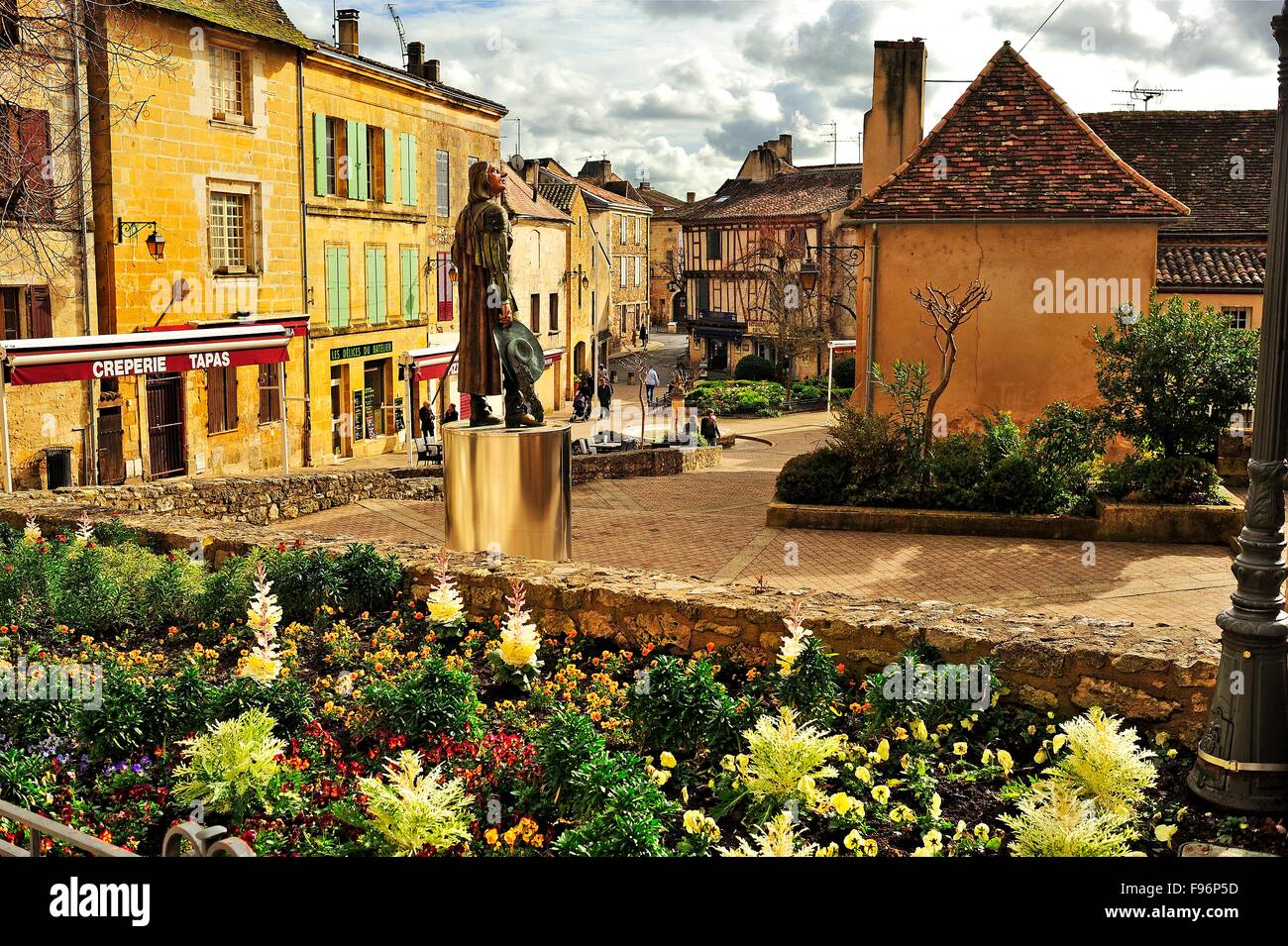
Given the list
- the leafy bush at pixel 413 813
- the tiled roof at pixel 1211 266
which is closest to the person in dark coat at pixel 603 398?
the tiled roof at pixel 1211 266

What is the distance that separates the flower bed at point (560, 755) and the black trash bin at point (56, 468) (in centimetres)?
1281

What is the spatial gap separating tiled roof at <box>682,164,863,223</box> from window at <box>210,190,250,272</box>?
2941cm

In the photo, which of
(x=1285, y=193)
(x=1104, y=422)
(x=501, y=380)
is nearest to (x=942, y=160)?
(x=1104, y=422)

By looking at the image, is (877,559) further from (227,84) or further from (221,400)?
(227,84)

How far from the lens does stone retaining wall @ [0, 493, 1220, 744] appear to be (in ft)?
22.4

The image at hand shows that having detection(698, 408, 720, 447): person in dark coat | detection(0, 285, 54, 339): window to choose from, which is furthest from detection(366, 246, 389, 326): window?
detection(0, 285, 54, 339): window

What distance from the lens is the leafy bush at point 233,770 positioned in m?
5.89

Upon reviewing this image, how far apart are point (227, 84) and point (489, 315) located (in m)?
15.7

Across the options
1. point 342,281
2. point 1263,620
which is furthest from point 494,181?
point 342,281

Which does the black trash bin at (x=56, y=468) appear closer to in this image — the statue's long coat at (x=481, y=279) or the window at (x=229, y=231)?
the window at (x=229, y=231)

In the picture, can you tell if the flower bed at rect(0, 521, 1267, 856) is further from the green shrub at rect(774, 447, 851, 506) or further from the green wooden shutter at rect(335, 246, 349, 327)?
the green wooden shutter at rect(335, 246, 349, 327)

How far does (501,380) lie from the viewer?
1252cm

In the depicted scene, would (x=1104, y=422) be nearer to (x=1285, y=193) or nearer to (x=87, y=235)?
(x=1285, y=193)
